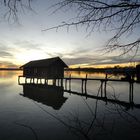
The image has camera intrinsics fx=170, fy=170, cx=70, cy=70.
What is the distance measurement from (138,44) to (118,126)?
28.8ft

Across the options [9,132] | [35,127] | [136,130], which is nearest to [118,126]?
[136,130]

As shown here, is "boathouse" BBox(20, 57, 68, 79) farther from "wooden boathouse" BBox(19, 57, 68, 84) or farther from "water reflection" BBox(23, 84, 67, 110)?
"water reflection" BBox(23, 84, 67, 110)

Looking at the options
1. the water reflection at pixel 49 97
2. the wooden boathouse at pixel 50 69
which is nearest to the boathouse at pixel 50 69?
the wooden boathouse at pixel 50 69

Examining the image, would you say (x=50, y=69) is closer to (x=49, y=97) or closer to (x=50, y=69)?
(x=50, y=69)

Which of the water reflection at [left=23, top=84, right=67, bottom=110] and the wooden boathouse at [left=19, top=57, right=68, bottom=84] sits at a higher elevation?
the wooden boathouse at [left=19, top=57, right=68, bottom=84]

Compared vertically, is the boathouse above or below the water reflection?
above

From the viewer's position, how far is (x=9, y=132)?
9383 millimetres

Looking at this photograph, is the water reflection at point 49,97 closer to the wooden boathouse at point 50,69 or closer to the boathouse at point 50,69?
the wooden boathouse at point 50,69

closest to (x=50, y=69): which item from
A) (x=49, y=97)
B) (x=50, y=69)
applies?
(x=50, y=69)

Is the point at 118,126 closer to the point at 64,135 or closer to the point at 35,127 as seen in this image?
the point at 64,135

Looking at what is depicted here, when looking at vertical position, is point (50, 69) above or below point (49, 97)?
above

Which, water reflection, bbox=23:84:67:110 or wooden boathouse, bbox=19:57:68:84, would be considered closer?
water reflection, bbox=23:84:67:110

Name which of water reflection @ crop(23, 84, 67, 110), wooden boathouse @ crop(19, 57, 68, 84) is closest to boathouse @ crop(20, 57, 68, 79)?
wooden boathouse @ crop(19, 57, 68, 84)

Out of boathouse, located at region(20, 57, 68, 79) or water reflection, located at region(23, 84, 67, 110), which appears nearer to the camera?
water reflection, located at region(23, 84, 67, 110)
